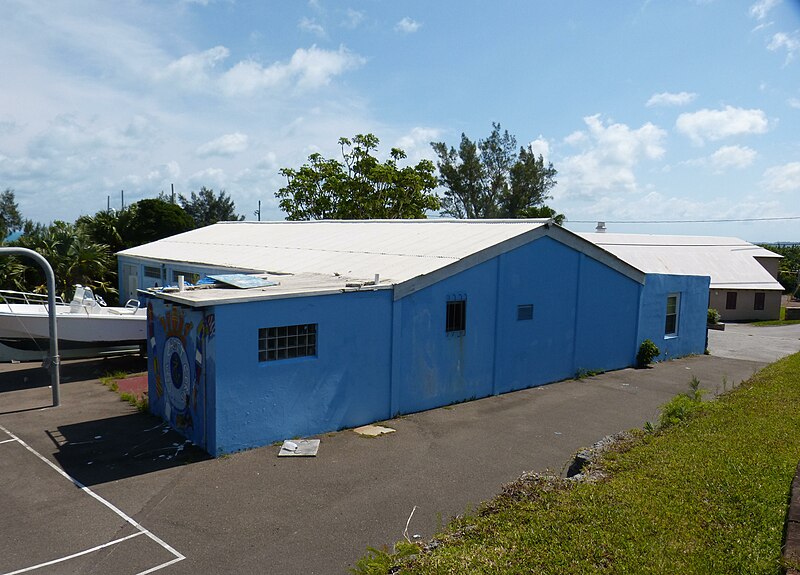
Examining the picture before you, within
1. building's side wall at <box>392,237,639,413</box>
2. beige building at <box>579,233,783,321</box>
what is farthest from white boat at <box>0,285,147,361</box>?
beige building at <box>579,233,783,321</box>

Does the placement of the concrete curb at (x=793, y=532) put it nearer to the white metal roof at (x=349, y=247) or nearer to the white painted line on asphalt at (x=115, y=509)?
the white painted line on asphalt at (x=115, y=509)

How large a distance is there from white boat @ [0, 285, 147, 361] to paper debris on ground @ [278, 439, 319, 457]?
25.9 ft

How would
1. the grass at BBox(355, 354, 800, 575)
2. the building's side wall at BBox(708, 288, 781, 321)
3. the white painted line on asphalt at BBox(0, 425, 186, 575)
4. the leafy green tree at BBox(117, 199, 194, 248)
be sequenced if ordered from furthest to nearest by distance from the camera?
the building's side wall at BBox(708, 288, 781, 321)
the leafy green tree at BBox(117, 199, 194, 248)
the white painted line on asphalt at BBox(0, 425, 186, 575)
the grass at BBox(355, 354, 800, 575)

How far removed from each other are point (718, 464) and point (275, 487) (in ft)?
20.3

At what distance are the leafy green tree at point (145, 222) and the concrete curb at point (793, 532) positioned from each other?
30800 millimetres

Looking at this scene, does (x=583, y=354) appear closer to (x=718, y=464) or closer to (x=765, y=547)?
(x=718, y=464)

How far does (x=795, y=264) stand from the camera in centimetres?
6000

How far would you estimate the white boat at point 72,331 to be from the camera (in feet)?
48.9

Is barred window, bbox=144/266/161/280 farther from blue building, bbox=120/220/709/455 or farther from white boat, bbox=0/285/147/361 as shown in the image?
white boat, bbox=0/285/147/361

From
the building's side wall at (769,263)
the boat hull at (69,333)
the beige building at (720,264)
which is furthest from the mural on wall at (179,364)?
the building's side wall at (769,263)

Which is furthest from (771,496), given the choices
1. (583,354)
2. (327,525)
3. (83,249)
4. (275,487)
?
(83,249)

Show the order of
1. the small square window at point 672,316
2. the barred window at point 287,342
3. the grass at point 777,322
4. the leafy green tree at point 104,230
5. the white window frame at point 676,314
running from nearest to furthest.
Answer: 1. the barred window at point 287,342
2. the white window frame at point 676,314
3. the small square window at point 672,316
4. the leafy green tree at point 104,230
5. the grass at point 777,322

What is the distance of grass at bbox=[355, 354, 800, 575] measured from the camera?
543 centimetres

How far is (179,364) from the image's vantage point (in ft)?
35.8
